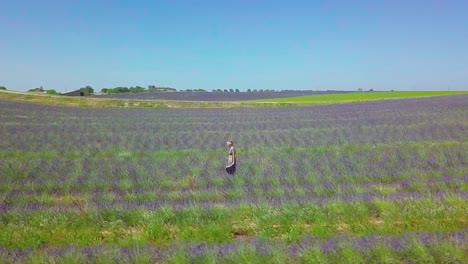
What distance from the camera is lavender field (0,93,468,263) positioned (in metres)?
5.05

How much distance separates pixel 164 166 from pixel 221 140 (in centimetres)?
719

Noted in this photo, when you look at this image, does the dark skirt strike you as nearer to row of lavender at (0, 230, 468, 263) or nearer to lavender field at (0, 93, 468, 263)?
lavender field at (0, 93, 468, 263)

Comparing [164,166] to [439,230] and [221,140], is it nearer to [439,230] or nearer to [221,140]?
[221,140]

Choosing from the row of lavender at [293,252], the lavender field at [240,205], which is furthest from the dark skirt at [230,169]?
the row of lavender at [293,252]

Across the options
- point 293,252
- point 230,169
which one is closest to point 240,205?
point 293,252

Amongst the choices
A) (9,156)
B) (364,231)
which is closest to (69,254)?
(364,231)

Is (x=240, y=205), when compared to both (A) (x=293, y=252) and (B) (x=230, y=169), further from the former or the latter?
(B) (x=230, y=169)

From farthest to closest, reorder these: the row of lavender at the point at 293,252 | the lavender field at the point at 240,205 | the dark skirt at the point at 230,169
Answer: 1. the dark skirt at the point at 230,169
2. the lavender field at the point at 240,205
3. the row of lavender at the point at 293,252

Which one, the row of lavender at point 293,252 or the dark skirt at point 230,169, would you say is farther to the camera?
the dark skirt at point 230,169

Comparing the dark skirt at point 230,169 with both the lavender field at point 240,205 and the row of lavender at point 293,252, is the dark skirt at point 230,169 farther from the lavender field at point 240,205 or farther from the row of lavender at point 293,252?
the row of lavender at point 293,252

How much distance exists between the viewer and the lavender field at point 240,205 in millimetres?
5055

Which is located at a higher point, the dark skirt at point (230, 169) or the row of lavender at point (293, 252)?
the row of lavender at point (293, 252)

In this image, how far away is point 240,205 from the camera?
24.7 feet

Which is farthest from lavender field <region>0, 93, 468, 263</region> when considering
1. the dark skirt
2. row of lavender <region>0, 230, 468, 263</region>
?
the dark skirt
